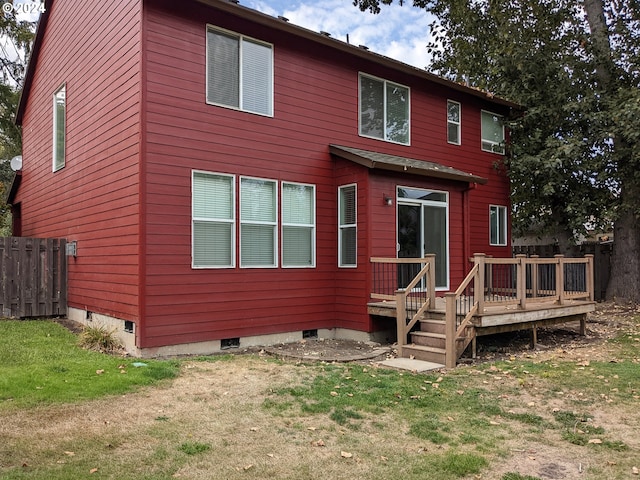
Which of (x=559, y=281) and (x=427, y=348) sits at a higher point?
(x=559, y=281)

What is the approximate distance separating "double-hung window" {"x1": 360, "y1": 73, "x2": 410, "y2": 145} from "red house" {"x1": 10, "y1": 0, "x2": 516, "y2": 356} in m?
0.04

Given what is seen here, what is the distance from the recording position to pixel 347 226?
9875 mm

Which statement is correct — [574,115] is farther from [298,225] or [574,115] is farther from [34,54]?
[34,54]

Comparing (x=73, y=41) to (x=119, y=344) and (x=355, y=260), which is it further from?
(x=355, y=260)

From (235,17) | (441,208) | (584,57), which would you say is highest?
(584,57)

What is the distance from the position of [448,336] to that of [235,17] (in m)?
6.30

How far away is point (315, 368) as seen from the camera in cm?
701

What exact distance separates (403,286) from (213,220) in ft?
12.8

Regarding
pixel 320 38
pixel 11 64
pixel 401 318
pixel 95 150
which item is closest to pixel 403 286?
pixel 401 318

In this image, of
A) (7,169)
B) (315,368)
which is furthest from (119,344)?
(7,169)

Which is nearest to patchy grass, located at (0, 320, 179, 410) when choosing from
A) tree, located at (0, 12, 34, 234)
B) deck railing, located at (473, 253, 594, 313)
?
deck railing, located at (473, 253, 594, 313)

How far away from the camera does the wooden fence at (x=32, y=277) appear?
1023 centimetres

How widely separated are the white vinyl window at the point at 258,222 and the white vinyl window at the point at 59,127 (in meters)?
5.18

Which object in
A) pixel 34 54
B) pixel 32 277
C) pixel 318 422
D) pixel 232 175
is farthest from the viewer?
pixel 34 54
